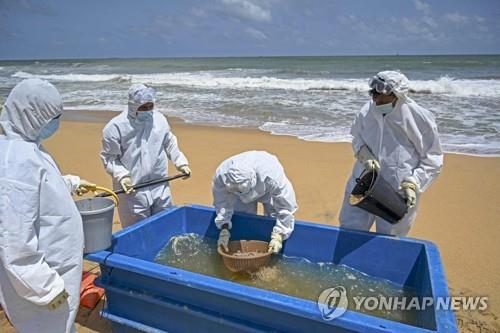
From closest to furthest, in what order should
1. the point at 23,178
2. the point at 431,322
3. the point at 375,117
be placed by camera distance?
the point at 23,178
the point at 431,322
the point at 375,117

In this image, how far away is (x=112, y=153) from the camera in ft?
10.4

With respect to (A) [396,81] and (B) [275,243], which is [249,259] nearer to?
(B) [275,243]

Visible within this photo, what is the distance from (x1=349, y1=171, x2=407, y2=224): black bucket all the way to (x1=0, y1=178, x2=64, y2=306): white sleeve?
1.87 meters

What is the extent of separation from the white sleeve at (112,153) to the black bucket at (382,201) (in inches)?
71.5

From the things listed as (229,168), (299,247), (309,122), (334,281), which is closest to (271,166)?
(229,168)

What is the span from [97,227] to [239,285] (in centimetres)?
99

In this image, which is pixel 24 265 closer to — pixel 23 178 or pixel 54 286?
pixel 54 286

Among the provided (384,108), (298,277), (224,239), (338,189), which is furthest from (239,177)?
(338,189)

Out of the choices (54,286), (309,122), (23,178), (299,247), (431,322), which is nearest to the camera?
(23,178)

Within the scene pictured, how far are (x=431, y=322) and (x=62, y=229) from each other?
6.06ft

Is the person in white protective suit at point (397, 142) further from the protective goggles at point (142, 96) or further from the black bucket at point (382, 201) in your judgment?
the protective goggles at point (142, 96)

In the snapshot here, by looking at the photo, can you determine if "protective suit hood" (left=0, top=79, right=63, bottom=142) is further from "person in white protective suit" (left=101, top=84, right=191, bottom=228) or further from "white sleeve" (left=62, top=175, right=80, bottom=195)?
"person in white protective suit" (left=101, top=84, right=191, bottom=228)

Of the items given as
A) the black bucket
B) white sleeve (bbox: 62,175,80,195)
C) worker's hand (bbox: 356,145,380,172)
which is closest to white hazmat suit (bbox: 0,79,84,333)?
white sleeve (bbox: 62,175,80,195)

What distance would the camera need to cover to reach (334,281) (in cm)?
278
